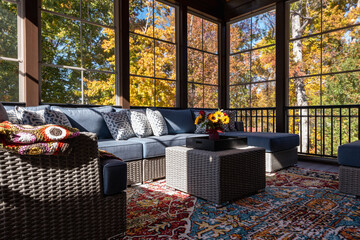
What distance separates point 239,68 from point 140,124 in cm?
299

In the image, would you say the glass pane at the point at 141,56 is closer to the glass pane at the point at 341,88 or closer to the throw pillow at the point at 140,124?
the throw pillow at the point at 140,124

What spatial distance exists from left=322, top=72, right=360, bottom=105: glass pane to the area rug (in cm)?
227

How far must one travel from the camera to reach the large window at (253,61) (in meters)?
4.84

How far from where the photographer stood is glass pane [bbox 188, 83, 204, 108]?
16.3 ft

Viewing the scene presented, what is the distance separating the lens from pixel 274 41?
4902 mm

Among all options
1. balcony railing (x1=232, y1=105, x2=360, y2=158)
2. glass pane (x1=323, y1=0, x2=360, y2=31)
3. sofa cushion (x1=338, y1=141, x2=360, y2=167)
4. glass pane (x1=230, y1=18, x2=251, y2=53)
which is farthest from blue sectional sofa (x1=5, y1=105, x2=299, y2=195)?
glass pane (x1=230, y1=18, x2=251, y2=53)

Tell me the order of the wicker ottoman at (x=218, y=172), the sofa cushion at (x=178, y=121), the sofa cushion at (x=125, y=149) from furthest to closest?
the sofa cushion at (x=178, y=121) < the sofa cushion at (x=125, y=149) < the wicker ottoman at (x=218, y=172)

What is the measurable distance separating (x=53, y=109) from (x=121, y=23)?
6.00ft

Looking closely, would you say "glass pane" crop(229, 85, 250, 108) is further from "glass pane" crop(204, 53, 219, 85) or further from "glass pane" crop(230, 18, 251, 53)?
"glass pane" crop(230, 18, 251, 53)

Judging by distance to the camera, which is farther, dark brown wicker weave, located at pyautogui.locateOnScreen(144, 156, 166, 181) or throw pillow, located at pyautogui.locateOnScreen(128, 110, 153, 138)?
throw pillow, located at pyautogui.locateOnScreen(128, 110, 153, 138)

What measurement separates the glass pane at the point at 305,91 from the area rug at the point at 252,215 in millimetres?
2340

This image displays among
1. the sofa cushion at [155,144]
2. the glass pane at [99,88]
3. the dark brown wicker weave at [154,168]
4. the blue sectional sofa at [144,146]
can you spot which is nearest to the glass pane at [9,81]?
the blue sectional sofa at [144,146]

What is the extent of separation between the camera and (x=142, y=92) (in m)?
4.19

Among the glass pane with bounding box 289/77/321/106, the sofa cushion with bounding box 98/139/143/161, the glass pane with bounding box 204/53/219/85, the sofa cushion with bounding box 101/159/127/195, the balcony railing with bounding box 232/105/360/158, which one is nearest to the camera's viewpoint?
the sofa cushion with bounding box 101/159/127/195
